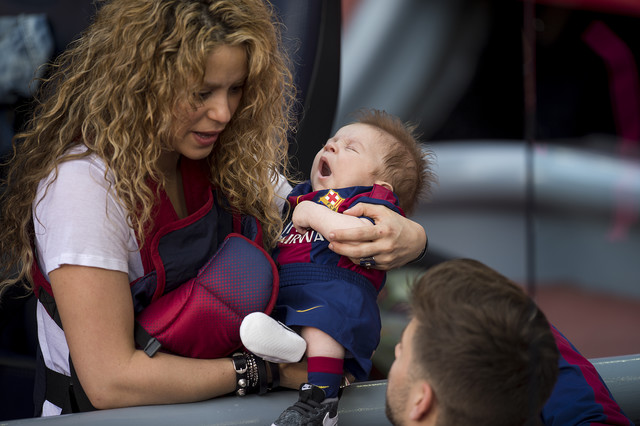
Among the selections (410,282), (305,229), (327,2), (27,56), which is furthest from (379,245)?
(27,56)

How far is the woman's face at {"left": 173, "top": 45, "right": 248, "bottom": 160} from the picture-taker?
108 cm

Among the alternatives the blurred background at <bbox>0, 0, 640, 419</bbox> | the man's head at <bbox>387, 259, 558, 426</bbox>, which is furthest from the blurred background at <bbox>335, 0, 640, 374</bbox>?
the man's head at <bbox>387, 259, 558, 426</bbox>

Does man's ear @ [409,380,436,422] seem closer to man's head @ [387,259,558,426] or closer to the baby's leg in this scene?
man's head @ [387,259,558,426]

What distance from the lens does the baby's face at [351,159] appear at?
1374 mm

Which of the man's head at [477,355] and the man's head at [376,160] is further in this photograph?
the man's head at [376,160]

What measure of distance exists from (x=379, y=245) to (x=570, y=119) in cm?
178

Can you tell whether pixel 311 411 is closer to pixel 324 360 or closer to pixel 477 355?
pixel 324 360

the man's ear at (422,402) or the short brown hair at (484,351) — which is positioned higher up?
Result: the short brown hair at (484,351)

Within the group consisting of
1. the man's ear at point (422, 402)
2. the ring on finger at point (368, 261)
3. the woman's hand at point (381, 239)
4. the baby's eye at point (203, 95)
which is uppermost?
the baby's eye at point (203, 95)

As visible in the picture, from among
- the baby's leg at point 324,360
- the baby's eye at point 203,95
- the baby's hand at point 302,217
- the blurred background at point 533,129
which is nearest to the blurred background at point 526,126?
the blurred background at point 533,129

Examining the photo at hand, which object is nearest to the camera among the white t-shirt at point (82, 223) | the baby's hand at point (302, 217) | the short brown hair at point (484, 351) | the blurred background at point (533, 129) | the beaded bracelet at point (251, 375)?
the short brown hair at point (484, 351)

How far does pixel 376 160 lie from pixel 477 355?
65 centimetres

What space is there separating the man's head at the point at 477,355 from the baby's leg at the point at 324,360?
28cm

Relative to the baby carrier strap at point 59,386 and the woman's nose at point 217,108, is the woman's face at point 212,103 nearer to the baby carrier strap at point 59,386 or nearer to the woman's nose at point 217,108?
the woman's nose at point 217,108
